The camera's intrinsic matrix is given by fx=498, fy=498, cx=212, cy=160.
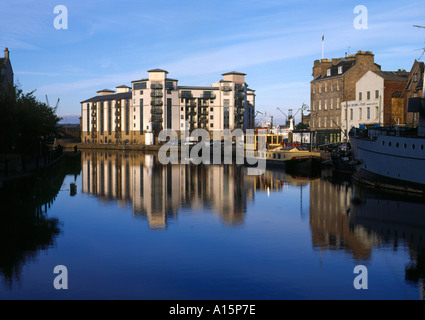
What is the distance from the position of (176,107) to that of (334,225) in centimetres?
13068

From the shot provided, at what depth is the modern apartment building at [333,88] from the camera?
87312 millimetres

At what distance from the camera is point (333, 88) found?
9088 centimetres

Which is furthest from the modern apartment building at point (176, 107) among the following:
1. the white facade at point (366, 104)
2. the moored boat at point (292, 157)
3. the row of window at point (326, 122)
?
the moored boat at point (292, 157)

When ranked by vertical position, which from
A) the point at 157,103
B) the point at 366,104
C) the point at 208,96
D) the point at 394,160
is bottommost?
the point at 394,160

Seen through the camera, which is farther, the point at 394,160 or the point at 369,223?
the point at 394,160

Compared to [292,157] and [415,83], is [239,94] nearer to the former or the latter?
[415,83]

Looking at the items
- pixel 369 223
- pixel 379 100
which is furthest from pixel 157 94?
pixel 369 223

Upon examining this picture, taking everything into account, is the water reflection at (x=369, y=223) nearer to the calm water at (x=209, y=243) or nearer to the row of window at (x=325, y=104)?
the calm water at (x=209, y=243)

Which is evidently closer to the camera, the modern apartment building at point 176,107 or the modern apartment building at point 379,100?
the modern apartment building at point 379,100

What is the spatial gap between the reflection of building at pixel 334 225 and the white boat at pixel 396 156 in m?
3.53

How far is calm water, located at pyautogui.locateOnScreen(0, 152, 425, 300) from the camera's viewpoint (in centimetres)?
1636

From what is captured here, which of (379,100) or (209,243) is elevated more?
(379,100)

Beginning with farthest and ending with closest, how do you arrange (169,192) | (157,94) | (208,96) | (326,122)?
(208,96) → (157,94) → (326,122) → (169,192)

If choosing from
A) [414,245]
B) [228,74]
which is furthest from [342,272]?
[228,74]
